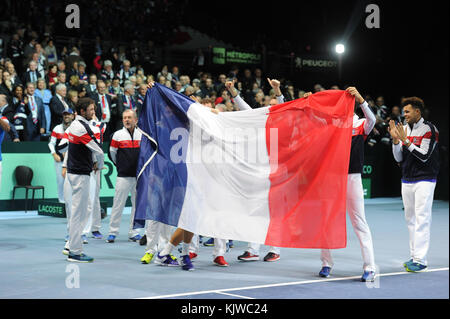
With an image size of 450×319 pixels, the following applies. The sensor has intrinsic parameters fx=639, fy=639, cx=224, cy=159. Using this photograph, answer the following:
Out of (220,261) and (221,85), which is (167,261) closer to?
(220,261)

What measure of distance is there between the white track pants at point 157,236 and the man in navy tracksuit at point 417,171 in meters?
3.22

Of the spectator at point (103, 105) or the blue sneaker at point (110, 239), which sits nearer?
the blue sneaker at point (110, 239)

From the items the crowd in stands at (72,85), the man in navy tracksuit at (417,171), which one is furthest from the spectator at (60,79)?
the man in navy tracksuit at (417,171)

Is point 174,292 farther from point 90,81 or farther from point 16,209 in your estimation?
point 90,81

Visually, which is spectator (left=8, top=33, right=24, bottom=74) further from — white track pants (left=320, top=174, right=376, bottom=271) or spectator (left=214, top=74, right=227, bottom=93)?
white track pants (left=320, top=174, right=376, bottom=271)

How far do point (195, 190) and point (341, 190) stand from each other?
1.87 metres

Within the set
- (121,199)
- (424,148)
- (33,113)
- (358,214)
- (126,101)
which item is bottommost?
(121,199)

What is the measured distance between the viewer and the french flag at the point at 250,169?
7.37m

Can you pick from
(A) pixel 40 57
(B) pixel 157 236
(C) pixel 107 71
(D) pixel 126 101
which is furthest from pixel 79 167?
(C) pixel 107 71

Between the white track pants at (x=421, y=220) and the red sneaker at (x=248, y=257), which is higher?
the white track pants at (x=421, y=220)

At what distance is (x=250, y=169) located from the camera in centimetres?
794

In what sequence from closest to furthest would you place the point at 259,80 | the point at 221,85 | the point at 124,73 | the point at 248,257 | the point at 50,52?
the point at 248,257 < the point at 50,52 < the point at 124,73 < the point at 221,85 < the point at 259,80

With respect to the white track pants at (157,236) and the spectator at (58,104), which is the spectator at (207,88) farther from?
the white track pants at (157,236)

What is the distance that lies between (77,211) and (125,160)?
237cm
